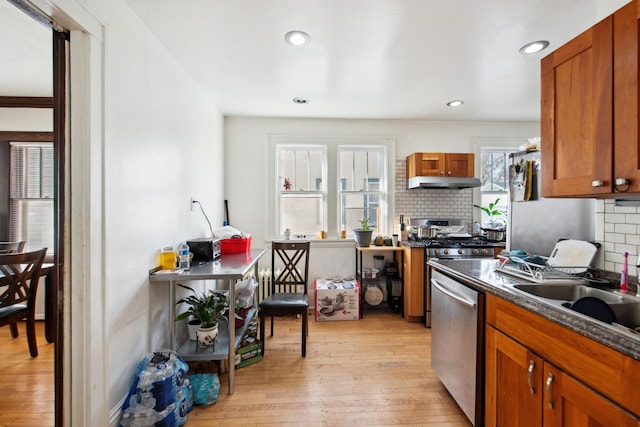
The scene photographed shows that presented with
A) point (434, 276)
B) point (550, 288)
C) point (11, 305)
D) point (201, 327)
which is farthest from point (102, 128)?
point (550, 288)

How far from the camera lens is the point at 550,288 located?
138cm

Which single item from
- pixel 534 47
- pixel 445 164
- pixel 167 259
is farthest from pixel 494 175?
pixel 167 259

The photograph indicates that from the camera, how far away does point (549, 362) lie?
105cm

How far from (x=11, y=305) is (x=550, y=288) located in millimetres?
3600

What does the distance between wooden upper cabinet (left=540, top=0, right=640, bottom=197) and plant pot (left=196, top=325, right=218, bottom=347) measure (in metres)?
2.30

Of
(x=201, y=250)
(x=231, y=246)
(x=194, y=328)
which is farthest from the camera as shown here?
(x=231, y=246)

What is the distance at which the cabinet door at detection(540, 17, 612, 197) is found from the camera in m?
1.14

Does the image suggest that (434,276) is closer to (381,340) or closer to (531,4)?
(381,340)

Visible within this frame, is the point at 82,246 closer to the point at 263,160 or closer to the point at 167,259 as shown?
the point at 167,259

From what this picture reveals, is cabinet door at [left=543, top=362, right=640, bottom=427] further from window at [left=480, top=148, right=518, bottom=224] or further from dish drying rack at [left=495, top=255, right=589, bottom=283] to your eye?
window at [left=480, top=148, right=518, bottom=224]

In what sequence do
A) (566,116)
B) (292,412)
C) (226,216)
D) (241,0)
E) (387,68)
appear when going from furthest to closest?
(226,216), (387,68), (292,412), (241,0), (566,116)

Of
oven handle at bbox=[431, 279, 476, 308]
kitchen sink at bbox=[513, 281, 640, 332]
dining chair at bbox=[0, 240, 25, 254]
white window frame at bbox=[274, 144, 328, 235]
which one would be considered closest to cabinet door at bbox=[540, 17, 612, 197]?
kitchen sink at bbox=[513, 281, 640, 332]

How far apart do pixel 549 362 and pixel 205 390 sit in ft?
6.31

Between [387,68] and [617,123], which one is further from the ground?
[387,68]
